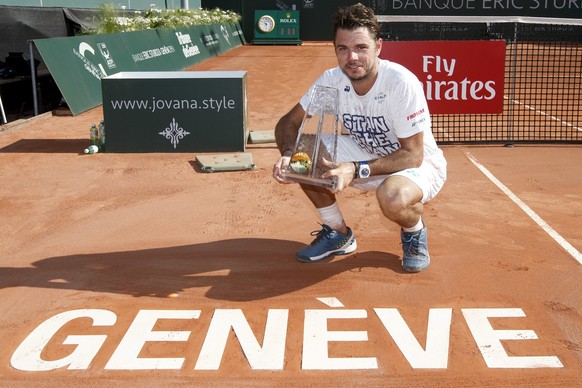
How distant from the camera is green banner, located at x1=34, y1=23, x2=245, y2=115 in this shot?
474 inches

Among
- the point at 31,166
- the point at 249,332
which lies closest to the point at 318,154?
the point at 249,332

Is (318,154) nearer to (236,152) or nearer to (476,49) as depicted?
(236,152)

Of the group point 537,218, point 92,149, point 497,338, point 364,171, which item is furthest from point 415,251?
point 92,149

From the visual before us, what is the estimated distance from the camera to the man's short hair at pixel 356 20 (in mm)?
4402

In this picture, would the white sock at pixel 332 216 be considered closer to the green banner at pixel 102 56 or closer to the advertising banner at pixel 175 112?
the advertising banner at pixel 175 112

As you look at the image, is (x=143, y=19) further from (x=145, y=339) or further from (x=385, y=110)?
(x=145, y=339)

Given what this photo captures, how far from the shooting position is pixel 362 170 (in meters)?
4.55

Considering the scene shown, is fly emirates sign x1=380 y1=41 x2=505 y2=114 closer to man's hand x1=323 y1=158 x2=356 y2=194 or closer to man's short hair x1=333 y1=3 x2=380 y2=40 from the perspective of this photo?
man's short hair x1=333 y1=3 x2=380 y2=40

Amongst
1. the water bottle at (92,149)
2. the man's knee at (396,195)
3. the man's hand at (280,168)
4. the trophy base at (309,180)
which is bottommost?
the water bottle at (92,149)

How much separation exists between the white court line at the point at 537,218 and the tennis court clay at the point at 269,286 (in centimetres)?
2

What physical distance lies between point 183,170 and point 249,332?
4.36 m

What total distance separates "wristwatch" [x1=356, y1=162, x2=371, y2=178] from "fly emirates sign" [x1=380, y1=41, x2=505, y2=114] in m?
4.75

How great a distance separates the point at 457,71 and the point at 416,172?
4.81 metres

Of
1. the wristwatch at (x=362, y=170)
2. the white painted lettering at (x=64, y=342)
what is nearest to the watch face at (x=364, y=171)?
the wristwatch at (x=362, y=170)
